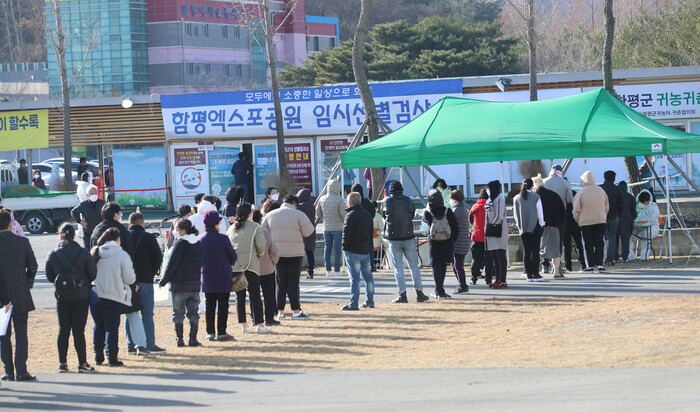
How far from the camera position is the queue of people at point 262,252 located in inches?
400

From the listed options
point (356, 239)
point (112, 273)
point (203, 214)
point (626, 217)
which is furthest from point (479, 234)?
point (112, 273)

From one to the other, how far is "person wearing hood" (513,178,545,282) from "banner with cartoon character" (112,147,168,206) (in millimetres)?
19009

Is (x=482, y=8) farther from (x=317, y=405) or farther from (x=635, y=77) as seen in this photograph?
(x=317, y=405)

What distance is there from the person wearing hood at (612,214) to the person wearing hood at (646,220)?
0.69 meters

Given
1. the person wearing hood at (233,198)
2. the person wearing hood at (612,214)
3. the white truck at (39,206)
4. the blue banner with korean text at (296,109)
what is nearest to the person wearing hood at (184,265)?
the person wearing hood at (233,198)

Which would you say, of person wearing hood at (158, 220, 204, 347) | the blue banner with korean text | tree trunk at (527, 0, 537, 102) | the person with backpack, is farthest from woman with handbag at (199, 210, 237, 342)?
the blue banner with korean text

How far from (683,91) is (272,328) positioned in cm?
2044

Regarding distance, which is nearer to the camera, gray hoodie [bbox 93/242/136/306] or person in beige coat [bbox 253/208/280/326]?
gray hoodie [bbox 93/242/136/306]

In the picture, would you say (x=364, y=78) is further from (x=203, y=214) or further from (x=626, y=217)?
(x=203, y=214)

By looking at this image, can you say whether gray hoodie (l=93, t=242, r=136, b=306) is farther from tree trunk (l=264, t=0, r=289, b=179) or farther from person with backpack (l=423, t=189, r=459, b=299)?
tree trunk (l=264, t=0, r=289, b=179)

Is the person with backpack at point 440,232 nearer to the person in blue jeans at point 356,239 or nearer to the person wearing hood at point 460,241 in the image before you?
the person wearing hood at point 460,241

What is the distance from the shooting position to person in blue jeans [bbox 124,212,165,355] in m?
11.3

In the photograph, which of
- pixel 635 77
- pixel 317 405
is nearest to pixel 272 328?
pixel 317 405

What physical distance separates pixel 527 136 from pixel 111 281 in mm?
9052
